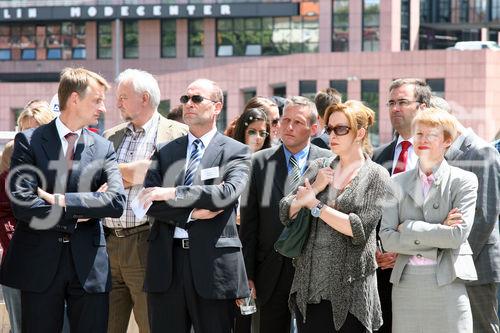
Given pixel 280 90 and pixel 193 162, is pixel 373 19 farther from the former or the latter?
pixel 193 162

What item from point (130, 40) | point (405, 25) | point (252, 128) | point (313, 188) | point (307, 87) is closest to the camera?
point (313, 188)

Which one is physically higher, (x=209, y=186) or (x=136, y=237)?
(x=209, y=186)

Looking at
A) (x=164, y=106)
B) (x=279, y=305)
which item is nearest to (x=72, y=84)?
(x=279, y=305)

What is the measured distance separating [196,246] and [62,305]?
32.1 inches

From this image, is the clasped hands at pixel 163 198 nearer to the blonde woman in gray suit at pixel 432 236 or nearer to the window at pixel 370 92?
the blonde woman in gray suit at pixel 432 236

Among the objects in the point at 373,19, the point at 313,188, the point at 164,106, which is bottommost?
the point at 164,106

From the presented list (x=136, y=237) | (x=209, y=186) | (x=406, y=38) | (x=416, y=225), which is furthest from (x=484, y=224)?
(x=406, y=38)

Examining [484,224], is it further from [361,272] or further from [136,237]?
[136,237]

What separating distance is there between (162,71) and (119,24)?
5022 mm

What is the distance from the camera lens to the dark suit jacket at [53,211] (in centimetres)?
518

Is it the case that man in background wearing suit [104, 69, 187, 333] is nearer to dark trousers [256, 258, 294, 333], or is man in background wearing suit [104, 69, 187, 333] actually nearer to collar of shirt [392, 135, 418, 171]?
dark trousers [256, 258, 294, 333]

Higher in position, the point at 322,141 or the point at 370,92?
the point at 322,141

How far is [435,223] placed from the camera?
5.25 metres

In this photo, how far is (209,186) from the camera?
5.41 meters
